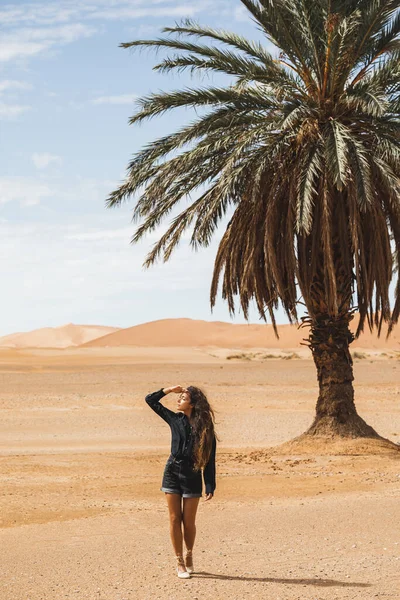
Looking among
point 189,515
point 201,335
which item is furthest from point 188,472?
point 201,335

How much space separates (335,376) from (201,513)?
6.34 metres

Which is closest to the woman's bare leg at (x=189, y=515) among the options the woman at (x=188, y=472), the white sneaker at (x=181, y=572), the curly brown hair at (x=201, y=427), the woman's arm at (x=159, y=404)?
the woman at (x=188, y=472)

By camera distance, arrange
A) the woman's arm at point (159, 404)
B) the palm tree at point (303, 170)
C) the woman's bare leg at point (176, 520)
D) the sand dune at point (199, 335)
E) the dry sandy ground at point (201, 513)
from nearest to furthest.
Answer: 1. the dry sandy ground at point (201, 513)
2. the woman's bare leg at point (176, 520)
3. the woman's arm at point (159, 404)
4. the palm tree at point (303, 170)
5. the sand dune at point (199, 335)

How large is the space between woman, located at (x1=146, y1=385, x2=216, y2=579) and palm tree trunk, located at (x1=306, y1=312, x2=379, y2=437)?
939cm

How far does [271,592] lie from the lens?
7617 millimetres

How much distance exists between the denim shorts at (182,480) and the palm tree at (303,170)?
772cm

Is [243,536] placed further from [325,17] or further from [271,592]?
[325,17]

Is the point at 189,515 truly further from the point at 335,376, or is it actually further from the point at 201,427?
the point at 335,376

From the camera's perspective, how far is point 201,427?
26.9 feet

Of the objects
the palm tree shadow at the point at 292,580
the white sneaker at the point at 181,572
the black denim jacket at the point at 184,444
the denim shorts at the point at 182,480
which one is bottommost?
the palm tree shadow at the point at 292,580

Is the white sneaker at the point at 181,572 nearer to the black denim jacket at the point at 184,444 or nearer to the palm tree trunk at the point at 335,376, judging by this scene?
the black denim jacket at the point at 184,444

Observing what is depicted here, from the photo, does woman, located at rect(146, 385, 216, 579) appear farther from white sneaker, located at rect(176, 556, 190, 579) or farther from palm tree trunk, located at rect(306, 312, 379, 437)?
palm tree trunk, located at rect(306, 312, 379, 437)

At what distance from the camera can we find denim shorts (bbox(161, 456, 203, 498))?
8.06 m

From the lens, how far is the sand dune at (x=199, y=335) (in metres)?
101
